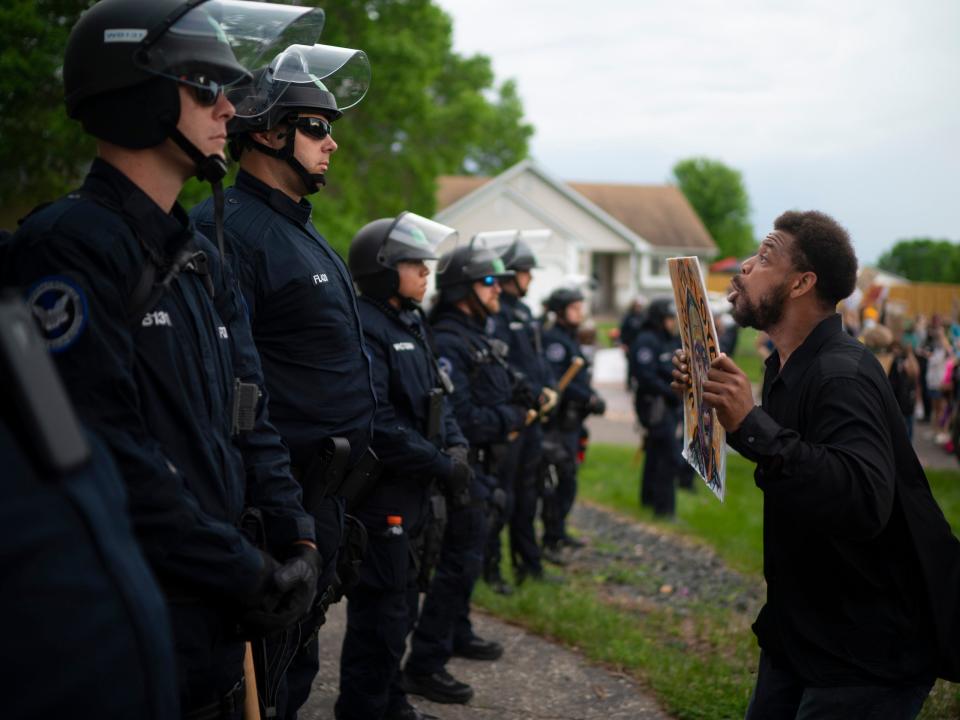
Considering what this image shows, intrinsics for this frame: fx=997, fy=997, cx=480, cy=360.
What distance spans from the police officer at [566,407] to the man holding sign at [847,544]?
20.4 feet

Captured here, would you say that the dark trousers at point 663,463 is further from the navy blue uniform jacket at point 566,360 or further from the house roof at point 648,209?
the house roof at point 648,209

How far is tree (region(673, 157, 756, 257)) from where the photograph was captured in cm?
8512

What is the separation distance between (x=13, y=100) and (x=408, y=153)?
55.8ft

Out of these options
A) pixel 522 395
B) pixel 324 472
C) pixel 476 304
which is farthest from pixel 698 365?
pixel 522 395

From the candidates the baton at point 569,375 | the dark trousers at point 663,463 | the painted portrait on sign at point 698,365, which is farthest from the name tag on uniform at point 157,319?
the dark trousers at point 663,463

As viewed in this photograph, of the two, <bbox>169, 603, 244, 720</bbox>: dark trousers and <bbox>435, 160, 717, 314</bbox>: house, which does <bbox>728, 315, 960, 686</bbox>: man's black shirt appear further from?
<bbox>435, 160, 717, 314</bbox>: house

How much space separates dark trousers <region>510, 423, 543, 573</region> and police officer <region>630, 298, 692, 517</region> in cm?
287

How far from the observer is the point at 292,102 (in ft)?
12.5

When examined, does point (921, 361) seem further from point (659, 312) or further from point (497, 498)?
point (497, 498)

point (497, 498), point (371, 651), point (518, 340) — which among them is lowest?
point (371, 651)

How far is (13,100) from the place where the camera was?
353 inches

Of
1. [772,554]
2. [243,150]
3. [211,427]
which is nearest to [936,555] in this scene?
[772,554]

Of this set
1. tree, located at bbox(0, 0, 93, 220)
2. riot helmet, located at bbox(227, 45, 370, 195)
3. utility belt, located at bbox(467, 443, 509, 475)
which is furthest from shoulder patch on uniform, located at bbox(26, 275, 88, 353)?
tree, located at bbox(0, 0, 93, 220)

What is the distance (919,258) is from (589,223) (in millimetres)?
42094
